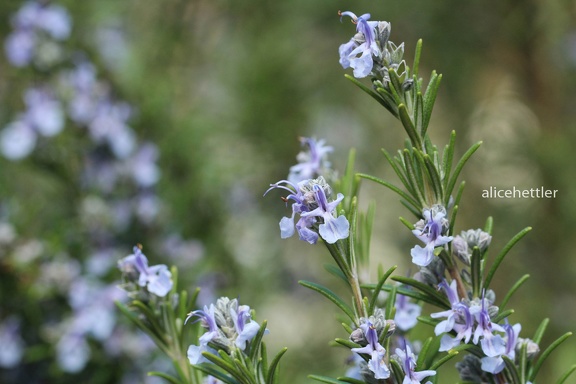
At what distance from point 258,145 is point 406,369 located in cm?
110

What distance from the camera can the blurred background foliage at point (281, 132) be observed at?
118 cm

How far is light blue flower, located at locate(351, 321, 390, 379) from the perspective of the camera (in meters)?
0.42

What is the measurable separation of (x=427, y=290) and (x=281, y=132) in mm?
1051

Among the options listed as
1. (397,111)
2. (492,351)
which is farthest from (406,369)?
(397,111)

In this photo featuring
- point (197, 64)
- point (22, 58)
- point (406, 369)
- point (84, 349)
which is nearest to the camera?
point (406, 369)

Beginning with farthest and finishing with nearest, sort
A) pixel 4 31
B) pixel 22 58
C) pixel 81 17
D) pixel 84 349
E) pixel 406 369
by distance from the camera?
pixel 4 31, pixel 81 17, pixel 22 58, pixel 84 349, pixel 406 369

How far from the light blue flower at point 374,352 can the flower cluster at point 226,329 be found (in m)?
0.07

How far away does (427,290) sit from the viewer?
0.49 meters

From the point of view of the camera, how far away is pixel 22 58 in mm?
1111

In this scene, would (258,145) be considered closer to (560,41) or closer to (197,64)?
(197,64)

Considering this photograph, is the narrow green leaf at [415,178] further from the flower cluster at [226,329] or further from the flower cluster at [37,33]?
the flower cluster at [37,33]

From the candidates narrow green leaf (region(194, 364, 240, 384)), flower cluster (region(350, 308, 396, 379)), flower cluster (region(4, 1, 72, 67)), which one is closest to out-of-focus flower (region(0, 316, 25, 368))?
flower cluster (region(4, 1, 72, 67))

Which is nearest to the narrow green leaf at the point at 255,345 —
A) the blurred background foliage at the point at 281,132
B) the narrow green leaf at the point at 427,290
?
the narrow green leaf at the point at 427,290

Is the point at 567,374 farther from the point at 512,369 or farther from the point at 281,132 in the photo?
the point at 281,132
